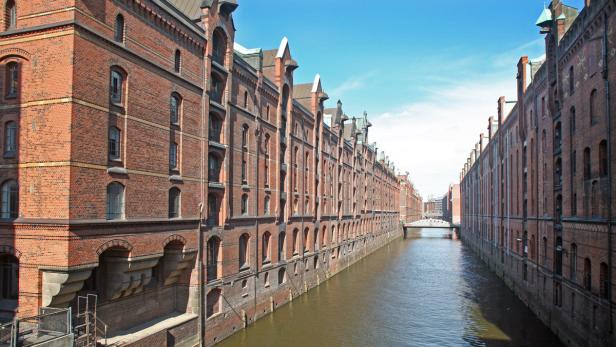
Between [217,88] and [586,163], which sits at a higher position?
[217,88]

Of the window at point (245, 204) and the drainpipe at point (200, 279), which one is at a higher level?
the window at point (245, 204)

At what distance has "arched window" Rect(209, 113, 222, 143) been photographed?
857 inches

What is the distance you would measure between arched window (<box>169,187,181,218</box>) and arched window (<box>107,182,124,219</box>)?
3.04m

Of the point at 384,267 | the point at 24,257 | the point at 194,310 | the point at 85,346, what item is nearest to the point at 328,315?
the point at 194,310

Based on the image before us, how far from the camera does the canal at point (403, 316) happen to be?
2295 centimetres

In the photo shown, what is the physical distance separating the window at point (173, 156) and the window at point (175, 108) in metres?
0.95

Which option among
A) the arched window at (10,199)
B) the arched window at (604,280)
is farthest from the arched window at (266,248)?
the arched window at (604,280)

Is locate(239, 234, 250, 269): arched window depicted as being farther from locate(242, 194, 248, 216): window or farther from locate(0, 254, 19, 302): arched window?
locate(0, 254, 19, 302): arched window

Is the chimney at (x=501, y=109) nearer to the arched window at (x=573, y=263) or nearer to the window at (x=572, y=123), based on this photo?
the window at (x=572, y=123)

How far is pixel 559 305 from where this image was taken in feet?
75.0

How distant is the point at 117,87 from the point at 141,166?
289 cm

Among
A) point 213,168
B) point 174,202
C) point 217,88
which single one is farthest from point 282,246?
point 174,202

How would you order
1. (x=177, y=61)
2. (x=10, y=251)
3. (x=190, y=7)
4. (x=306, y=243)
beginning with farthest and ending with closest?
1. (x=306, y=243)
2. (x=190, y=7)
3. (x=177, y=61)
4. (x=10, y=251)

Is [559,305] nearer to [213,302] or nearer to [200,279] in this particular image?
[213,302]
